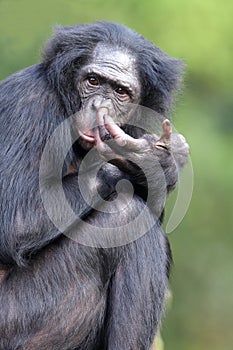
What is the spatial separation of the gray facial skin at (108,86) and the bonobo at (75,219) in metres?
0.01

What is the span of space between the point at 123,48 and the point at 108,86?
0.36 metres

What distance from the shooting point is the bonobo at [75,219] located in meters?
6.31

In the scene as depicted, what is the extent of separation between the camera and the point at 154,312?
21.4ft

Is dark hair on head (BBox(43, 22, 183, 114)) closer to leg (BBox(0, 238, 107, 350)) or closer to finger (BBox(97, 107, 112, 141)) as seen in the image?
finger (BBox(97, 107, 112, 141))

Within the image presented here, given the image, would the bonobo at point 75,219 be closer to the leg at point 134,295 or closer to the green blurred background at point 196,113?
the leg at point 134,295

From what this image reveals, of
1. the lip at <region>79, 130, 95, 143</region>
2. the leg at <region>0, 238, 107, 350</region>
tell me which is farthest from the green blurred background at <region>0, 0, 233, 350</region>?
the leg at <region>0, 238, 107, 350</region>

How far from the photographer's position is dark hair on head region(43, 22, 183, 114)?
673 cm

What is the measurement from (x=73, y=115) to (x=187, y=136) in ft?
15.4

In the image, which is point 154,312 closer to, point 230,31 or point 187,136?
point 187,136

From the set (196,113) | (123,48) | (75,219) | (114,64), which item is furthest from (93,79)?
(196,113)

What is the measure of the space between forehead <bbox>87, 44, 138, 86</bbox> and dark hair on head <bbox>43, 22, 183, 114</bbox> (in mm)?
41

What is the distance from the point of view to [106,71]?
6.79 metres

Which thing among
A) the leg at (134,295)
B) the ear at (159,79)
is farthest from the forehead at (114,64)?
the leg at (134,295)

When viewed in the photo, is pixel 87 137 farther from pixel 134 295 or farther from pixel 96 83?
pixel 134 295
